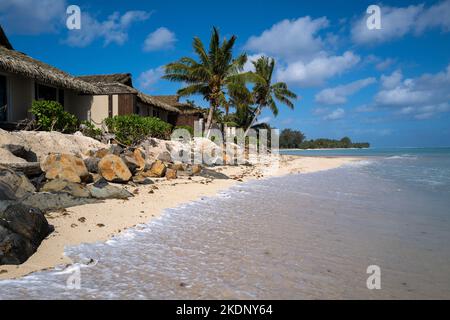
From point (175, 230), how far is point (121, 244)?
2.57 feet

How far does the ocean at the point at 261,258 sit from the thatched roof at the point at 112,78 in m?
14.8

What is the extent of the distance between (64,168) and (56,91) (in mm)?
8891

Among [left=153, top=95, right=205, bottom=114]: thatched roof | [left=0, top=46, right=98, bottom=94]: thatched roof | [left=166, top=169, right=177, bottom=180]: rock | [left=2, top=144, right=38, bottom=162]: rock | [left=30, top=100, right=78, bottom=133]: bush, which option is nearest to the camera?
[left=2, top=144, right=38, bottom=162]: rock

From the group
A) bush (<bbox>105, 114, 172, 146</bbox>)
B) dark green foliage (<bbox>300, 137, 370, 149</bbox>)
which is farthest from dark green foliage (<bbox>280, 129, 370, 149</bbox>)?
bush (<bbox>105, 114, 172, 146</bbox>)

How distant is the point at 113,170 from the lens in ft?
22.5

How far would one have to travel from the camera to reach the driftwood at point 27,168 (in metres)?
5.66

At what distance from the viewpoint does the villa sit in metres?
10.5

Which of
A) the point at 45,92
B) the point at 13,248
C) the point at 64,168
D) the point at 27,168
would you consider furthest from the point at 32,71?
the point at 13,248

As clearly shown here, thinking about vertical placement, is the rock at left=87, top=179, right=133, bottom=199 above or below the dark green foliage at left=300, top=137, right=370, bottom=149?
below

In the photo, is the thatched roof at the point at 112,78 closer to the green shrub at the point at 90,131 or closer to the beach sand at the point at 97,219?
the green shrub at the point at 90,131

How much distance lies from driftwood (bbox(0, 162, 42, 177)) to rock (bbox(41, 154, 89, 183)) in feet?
0.44

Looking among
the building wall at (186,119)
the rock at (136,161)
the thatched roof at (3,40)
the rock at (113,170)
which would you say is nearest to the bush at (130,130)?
the rock at (136,161)

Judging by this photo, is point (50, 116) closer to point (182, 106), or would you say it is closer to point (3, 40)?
point (3, 40)

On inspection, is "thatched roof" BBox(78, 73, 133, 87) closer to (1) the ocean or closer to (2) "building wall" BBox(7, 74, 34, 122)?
(2) "building wall" BBox(7, 74, 34, 122)
